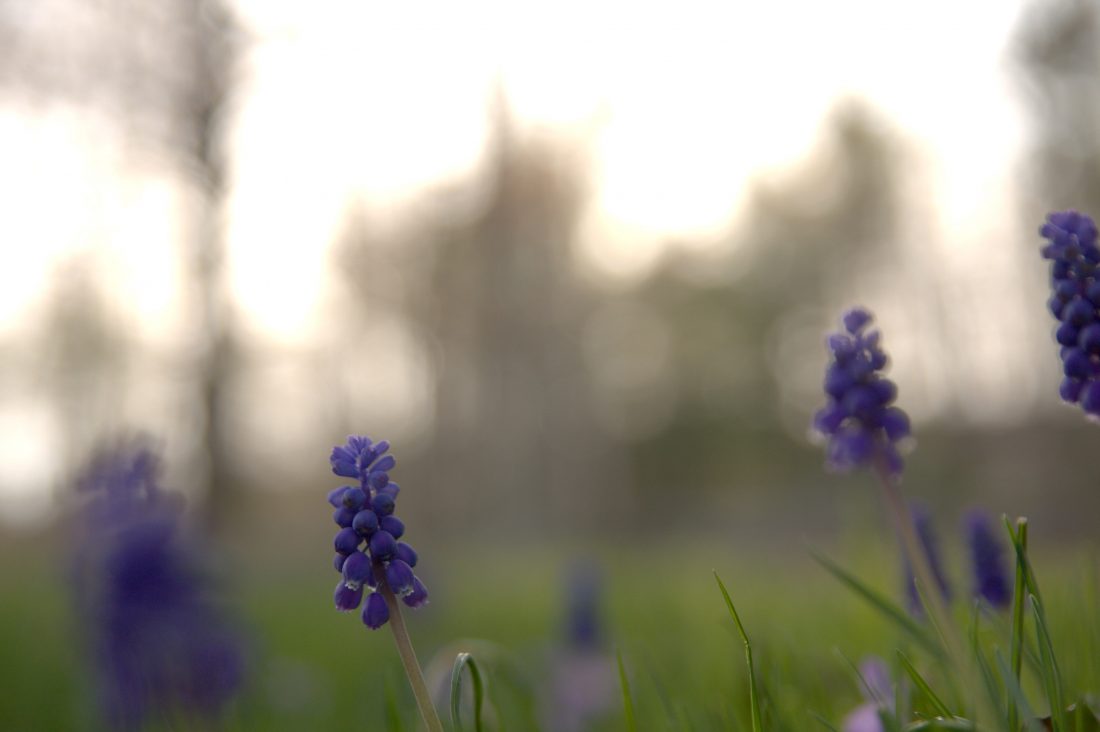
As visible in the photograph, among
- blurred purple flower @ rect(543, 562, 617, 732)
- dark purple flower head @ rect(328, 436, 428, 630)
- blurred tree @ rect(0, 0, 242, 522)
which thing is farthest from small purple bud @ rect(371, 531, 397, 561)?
blurred tree @ rect(0, 0, 242, 522)

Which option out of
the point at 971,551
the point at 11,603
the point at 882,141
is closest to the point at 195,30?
the point at 11,603

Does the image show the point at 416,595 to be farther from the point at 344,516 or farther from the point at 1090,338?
the point at 1090,338

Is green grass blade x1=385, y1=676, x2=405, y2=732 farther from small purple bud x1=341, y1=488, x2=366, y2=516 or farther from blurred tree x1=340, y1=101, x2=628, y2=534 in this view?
blurred tree x1=340, y1=101, x2=628, y2=534

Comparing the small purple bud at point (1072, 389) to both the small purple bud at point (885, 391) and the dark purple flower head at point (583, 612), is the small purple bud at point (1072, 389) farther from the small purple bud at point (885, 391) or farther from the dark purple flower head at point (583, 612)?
the dark purple flower head at point (583, 612)

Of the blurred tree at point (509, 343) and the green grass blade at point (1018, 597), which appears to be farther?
the blurred tree at point (509, 343)

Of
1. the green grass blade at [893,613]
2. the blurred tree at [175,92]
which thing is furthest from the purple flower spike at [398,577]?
the blurred tree at [175,92]

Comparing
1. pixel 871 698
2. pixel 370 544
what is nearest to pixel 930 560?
pixel 871 698

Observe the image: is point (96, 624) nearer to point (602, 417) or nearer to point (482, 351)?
point (482, 351)

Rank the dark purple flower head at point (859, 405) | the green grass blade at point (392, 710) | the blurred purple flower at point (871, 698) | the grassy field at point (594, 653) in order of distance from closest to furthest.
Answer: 1. the dark purple flower head at point (859, 405)
2. the green grass blade at point (392, 710)
3. the blurred purple flower at point (871, 698)
4. the grassy field at point (594, 653)
